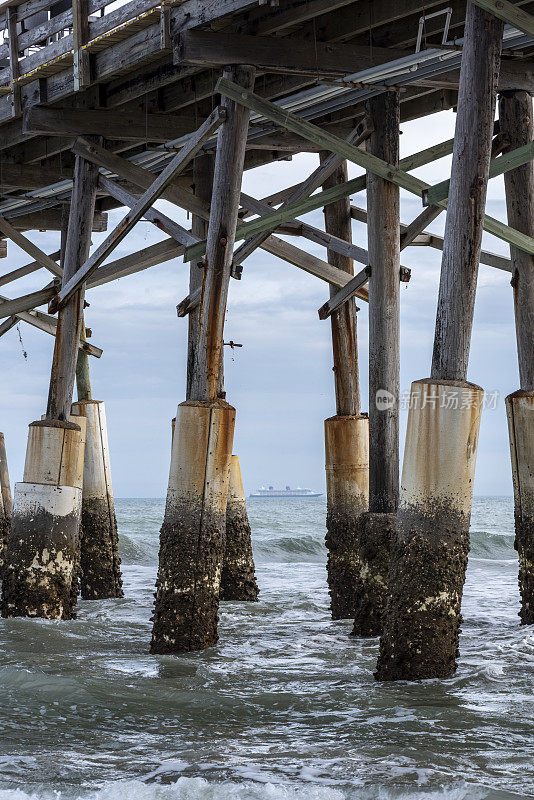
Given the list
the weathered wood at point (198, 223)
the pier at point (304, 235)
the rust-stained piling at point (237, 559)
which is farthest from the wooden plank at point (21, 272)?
the rust-stained piling at point (237, 559)

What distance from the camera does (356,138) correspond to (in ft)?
30.6

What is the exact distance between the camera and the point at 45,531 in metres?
9.40

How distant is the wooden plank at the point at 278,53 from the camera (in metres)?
8.24

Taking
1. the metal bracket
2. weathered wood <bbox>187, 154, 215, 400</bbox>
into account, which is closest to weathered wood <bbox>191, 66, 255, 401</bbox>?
the metal bracket

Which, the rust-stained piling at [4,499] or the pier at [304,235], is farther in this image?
the rust-stained piling at [4,499]

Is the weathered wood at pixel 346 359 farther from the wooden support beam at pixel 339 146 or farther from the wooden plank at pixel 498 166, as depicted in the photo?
the wooden plank at pixel 498 166

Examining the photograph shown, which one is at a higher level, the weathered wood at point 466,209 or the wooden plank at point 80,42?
the wooden plank at point 80,42

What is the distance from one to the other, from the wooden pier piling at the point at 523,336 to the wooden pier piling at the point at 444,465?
2.57 metres

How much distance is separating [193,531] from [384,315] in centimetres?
239

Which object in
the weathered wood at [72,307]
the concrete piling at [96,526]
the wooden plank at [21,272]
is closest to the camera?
the weathered wood at [72,307]

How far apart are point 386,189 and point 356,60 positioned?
1.09 metres

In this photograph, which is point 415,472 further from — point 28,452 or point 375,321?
point 28,452

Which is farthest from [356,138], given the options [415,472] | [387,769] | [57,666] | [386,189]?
[387,769]

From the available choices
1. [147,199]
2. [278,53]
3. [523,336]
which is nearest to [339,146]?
[278,53]
